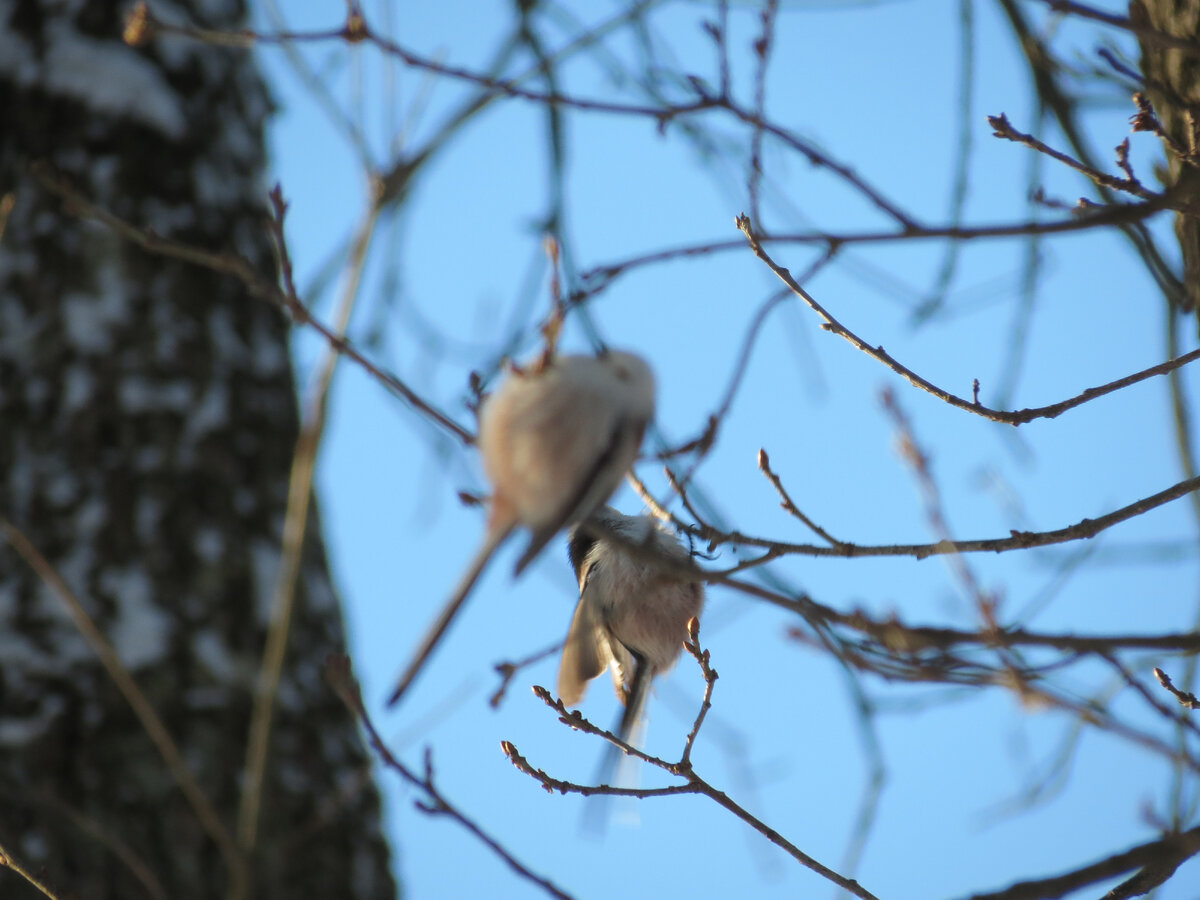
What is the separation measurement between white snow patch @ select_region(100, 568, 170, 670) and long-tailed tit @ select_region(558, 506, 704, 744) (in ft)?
3.25

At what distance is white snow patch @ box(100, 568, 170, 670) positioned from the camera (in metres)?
2.31

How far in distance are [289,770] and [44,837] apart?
1.66 ft

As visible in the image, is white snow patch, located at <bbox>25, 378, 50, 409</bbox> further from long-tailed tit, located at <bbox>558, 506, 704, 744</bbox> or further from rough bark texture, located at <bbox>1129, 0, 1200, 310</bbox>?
rough bark texture, located at <bbox>1129, 0, 1200, 310</bbox>

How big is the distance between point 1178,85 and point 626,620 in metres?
1.35

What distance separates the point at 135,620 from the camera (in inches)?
92.6

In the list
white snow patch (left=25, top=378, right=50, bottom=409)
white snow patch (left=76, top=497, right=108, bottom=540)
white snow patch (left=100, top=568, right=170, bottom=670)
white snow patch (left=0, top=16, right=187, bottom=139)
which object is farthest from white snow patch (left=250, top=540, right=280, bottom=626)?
white snow patch (left=0, top=16, right=187, bottom=139)

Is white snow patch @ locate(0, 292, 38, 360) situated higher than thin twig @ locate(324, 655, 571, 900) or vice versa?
white snow patch @ locate(0, 292, 38, 360)

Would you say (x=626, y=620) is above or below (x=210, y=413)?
below

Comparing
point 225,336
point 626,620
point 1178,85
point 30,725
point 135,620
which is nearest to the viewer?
point 1178,85

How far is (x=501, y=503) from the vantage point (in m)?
1.31

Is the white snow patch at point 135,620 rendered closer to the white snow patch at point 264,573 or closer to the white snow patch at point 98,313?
the white snow patch at point 264,573

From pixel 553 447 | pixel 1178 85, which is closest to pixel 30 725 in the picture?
pixel 553 447

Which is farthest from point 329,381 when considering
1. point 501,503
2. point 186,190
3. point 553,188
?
point 186,190

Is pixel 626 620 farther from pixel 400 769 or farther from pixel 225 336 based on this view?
pixel 225 336
